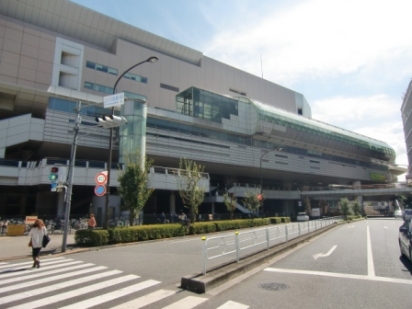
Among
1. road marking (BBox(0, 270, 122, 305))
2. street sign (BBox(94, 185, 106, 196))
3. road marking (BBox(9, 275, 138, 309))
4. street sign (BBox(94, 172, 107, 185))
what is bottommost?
road marking (BBox(0, 270, 122, 305))

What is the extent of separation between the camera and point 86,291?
6453mm

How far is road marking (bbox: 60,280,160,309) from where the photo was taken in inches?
216

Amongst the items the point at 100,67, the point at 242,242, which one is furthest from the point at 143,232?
the point at 100,67

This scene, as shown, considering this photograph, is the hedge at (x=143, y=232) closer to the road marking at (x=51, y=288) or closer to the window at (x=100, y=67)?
the road marking at (x=51, y=288)

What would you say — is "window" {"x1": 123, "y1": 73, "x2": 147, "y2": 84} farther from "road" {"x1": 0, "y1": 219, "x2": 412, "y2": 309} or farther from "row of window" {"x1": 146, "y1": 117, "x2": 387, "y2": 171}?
"road" {"x1": 0, "y1": 219, "x2": 412, "y2": 309}

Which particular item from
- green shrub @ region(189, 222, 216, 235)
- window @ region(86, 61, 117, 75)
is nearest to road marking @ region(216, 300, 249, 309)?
green shrub @ region(189, 222, 216, 235)

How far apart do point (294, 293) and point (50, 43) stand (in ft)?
139

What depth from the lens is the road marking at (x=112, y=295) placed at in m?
5.48

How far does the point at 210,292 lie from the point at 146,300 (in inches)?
56.8

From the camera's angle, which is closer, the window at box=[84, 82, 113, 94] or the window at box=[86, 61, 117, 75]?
the window at box=[84, 82, 113, 94]

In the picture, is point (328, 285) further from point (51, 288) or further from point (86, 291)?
point (51, 288)

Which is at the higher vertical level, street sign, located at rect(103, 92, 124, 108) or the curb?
street sign, located at rect(103, 92, 124, 108)

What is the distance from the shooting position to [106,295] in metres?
6.12

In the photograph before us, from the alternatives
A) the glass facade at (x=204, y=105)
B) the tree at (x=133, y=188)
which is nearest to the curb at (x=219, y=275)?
the tree at (x=133, y=188)
